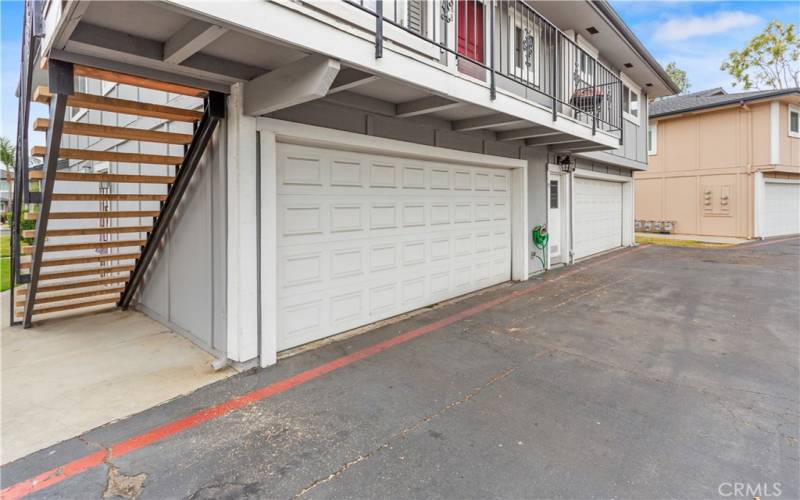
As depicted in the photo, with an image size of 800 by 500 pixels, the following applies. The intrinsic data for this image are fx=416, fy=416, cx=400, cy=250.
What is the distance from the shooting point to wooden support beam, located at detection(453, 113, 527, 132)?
5445 millimetres

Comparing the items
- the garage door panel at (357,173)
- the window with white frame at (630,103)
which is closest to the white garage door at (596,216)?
the window with white frame at (630,103)

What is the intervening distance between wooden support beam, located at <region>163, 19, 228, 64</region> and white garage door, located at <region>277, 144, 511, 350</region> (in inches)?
52.4

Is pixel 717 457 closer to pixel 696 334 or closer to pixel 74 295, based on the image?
pixel 696 334

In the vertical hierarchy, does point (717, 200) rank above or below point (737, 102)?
below

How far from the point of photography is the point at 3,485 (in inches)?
94.5

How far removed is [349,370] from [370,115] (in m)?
2.90

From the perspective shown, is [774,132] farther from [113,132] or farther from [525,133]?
[113,132]

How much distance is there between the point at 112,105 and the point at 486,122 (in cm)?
424

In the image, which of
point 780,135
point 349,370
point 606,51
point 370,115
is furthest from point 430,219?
point 780,135

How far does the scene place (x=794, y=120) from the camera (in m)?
16.1

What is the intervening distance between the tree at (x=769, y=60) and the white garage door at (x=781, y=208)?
39.5 ft


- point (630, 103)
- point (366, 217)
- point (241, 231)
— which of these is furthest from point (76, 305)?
point (630, 103)

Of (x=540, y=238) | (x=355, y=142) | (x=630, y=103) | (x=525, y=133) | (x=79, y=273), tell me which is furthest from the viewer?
(x=630, y=103)
